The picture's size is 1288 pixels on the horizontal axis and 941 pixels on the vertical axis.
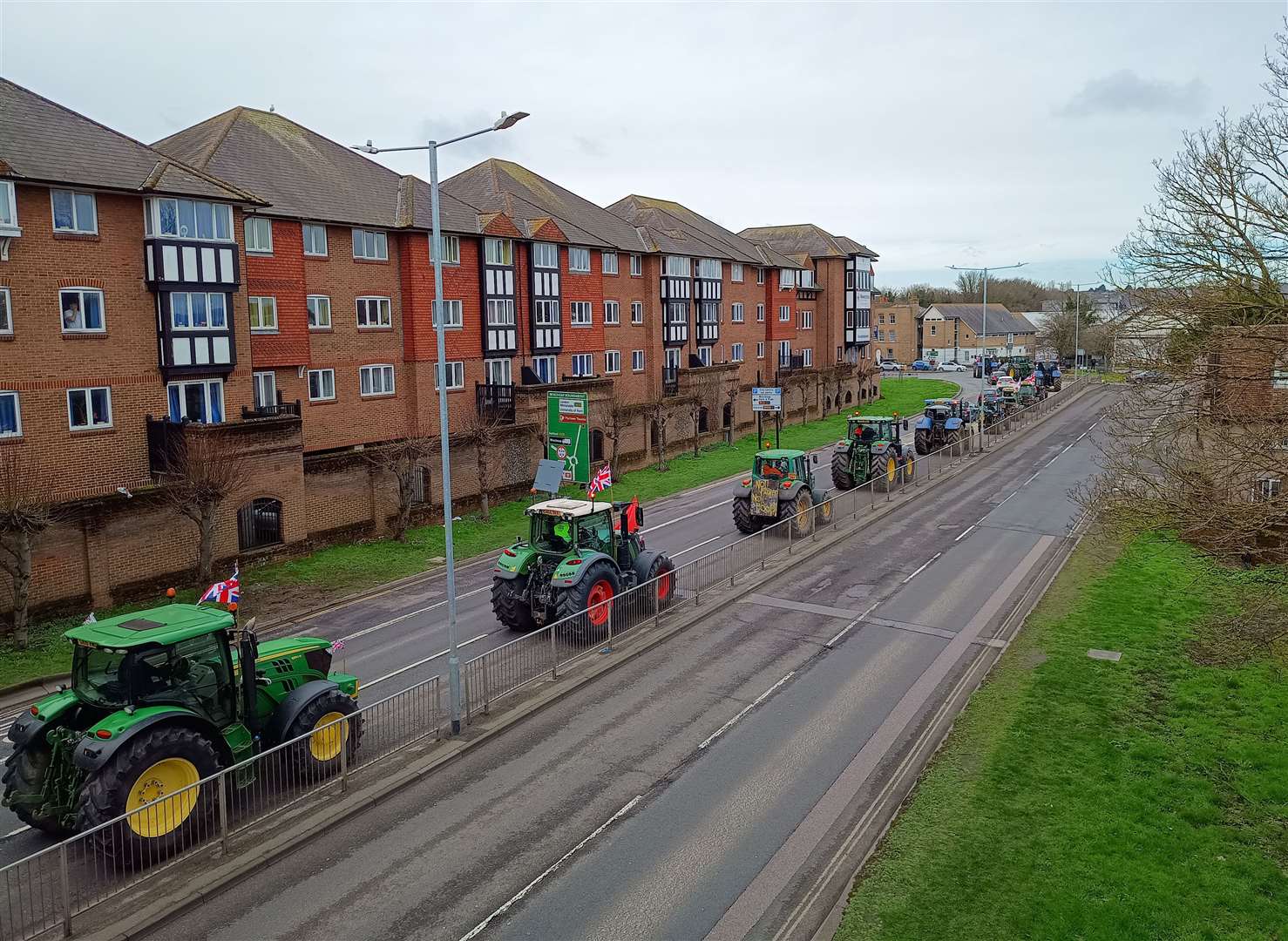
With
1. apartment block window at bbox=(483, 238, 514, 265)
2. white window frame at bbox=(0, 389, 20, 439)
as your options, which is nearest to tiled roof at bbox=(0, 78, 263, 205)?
white window frame at bbox=(0, 389, 20, 439)

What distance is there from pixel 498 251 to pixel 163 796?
103ft

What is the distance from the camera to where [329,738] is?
13211 mm

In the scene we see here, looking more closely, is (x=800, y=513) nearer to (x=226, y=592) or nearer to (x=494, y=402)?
(x=494, y=402)

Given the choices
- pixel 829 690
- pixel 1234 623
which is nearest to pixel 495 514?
pixel 829 690

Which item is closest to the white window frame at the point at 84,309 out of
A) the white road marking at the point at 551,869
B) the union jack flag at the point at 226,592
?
the union jack flag at the point at 226,592

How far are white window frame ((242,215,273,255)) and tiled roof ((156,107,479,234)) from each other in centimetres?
50

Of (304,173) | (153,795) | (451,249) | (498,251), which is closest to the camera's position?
(153,795)

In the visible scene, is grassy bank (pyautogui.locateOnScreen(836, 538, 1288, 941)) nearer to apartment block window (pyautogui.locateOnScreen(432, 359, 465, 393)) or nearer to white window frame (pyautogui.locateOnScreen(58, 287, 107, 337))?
white window frame (pyautogui.locateOnScreen(58, 287, 107, 337))

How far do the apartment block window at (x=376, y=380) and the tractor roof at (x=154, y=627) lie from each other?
2355cm

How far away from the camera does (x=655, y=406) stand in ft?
146

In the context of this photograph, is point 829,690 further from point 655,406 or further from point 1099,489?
point 655,406

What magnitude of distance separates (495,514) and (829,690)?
64.5 feet

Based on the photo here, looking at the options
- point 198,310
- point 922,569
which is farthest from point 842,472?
point 198,310

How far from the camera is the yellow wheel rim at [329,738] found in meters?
12.9
